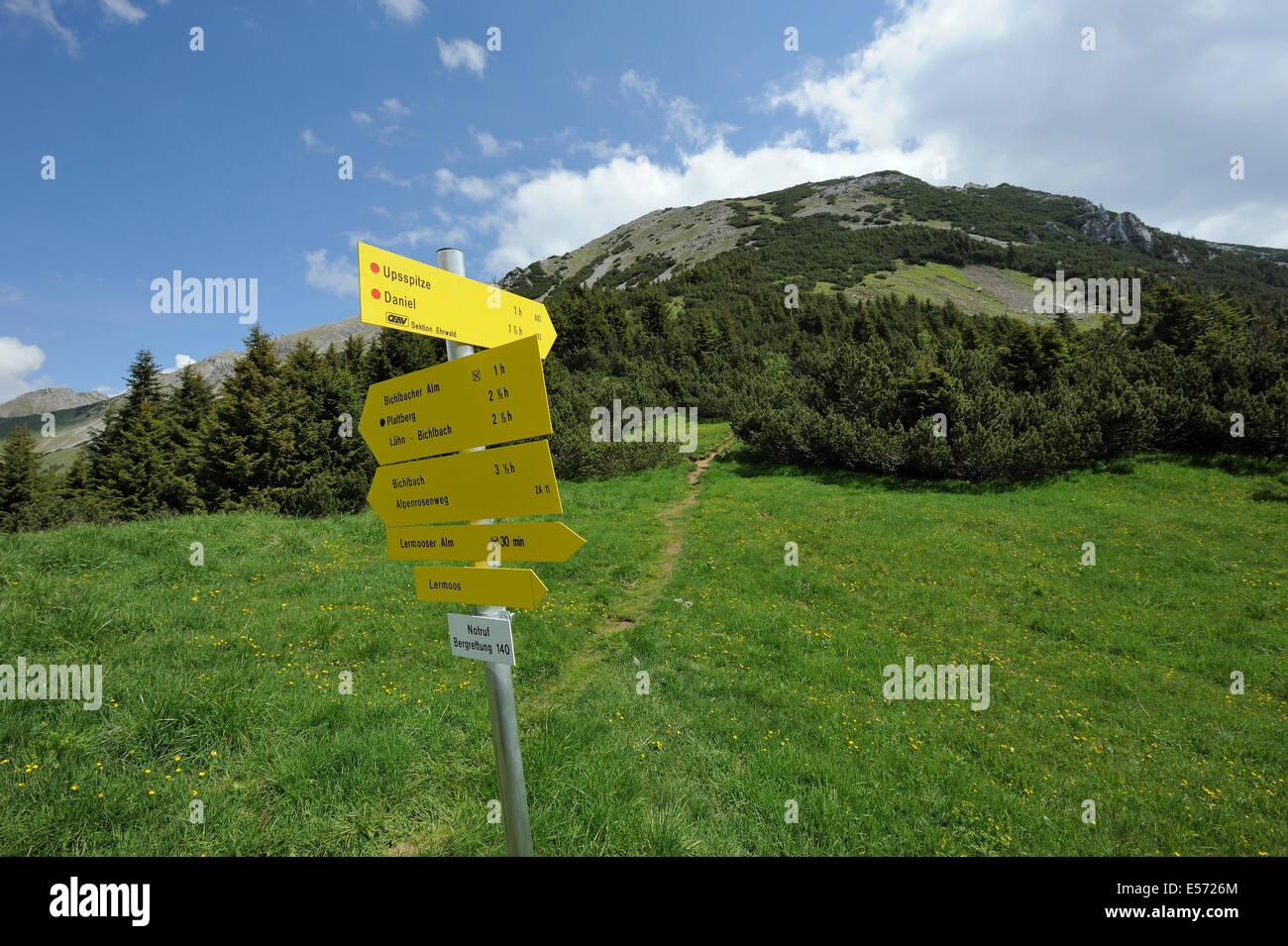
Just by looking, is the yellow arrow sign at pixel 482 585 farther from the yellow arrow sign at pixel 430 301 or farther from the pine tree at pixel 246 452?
the pine tree at pixel 246 452

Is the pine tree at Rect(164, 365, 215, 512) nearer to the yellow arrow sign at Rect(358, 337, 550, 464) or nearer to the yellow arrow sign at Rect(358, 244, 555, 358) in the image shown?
the yellow arrow sign at Rect(358, 337, 550, 464)

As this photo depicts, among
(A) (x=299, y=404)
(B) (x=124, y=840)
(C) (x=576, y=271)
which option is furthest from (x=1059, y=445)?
(C) (x=576, y=271)

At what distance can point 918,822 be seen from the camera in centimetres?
463

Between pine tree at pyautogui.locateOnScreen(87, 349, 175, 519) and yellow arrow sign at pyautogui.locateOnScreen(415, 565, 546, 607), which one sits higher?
pine tree at pyautogui.locateOnScreen(87, 349, 175, 519)

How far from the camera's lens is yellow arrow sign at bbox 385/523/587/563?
7.88ft

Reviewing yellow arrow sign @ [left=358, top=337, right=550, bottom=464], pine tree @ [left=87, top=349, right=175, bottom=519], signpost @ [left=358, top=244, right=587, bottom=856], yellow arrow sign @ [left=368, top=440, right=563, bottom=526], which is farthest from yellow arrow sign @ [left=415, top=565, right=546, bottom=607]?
pine tree @ [left=87, top=349, right=175, bottom=519]

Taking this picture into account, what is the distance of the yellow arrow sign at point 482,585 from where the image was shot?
7.99ft

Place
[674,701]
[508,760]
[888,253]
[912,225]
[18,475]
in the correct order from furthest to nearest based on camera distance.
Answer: [912,225] → [888,253] → [18,475] → [674,701] → [508,760]

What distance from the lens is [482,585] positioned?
261 centimetres

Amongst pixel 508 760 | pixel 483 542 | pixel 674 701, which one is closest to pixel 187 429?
pixel 674 701

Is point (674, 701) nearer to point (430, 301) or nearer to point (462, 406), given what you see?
point (462, 406)

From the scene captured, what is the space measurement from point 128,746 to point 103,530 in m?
8.83

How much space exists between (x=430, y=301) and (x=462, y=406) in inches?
25.1

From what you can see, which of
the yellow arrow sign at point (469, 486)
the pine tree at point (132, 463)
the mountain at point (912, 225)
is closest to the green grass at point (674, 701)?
the yellow arrow sign at point (469, 486)
